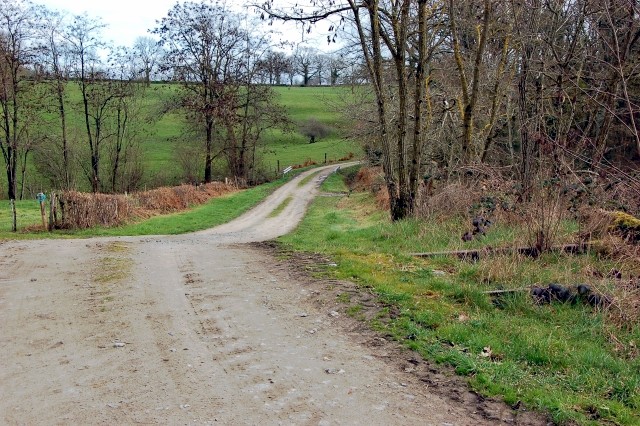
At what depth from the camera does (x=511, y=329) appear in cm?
601

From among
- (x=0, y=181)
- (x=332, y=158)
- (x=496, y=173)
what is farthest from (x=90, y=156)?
(x=496, y=173)

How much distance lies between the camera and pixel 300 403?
4.45 m

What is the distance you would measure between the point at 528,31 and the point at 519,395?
11.2 m

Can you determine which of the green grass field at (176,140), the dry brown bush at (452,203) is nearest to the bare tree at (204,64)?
the green grass field at (176,140)

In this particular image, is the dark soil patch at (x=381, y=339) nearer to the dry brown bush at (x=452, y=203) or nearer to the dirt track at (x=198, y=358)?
the dirt track at (x=198, y=358)

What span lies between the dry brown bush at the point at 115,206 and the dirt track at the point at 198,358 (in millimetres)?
10349

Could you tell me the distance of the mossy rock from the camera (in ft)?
28.7

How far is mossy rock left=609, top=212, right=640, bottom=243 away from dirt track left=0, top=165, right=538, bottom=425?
218 inches

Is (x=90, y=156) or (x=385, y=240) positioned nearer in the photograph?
(x=385, y=240)

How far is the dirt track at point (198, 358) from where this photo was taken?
14.1ft

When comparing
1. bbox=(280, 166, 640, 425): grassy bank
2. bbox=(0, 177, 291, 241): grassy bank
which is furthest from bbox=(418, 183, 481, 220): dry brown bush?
bbox=(0, 177, 291, 241): grassy bank

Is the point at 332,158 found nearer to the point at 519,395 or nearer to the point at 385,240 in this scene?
the point at 385,240

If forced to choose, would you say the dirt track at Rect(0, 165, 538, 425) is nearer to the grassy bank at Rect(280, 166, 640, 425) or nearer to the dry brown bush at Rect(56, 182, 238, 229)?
the grassy bank at Rect(280, 166, 640, 425)

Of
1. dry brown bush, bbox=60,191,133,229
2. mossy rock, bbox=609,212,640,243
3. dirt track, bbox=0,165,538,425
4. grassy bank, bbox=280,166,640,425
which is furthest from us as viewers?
dry brown bush, bbox=60,191,133,229
